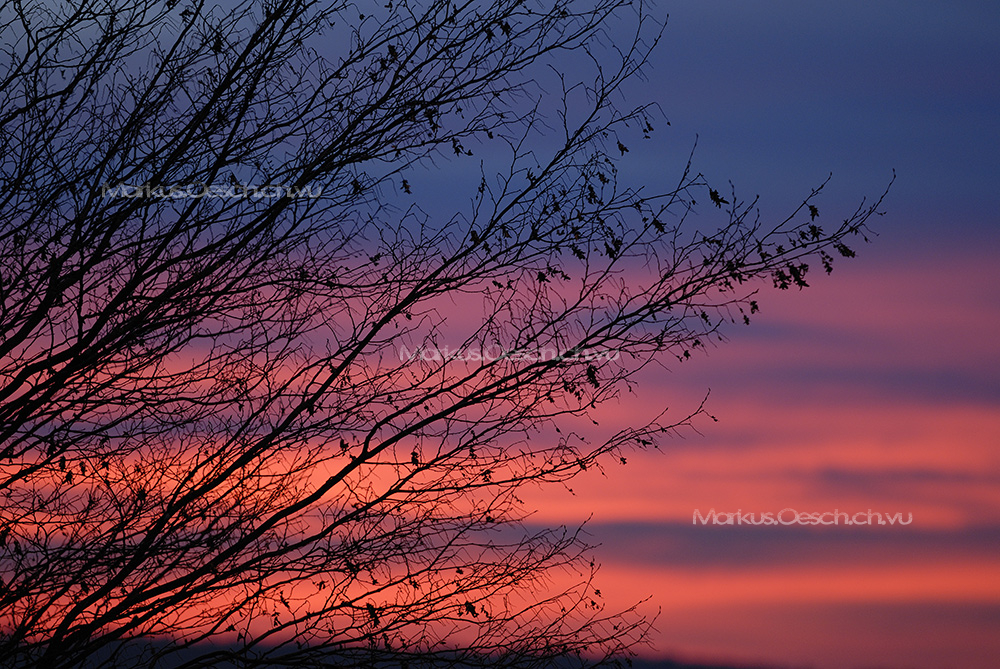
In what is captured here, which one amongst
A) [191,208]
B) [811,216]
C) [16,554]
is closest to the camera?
[16,554]

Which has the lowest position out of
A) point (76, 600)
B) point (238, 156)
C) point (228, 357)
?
point (76, 600)

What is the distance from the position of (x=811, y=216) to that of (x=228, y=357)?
12.3 ft

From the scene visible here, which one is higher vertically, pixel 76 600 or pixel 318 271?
pixel 318 271

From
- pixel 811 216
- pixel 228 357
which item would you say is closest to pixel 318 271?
pixel 228 357

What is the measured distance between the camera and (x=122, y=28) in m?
6.40

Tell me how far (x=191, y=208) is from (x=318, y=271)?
0.84 m

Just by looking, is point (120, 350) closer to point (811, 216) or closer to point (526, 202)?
point (526, 202)

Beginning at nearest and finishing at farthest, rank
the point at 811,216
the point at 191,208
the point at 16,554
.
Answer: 1. the point at 16,554
2. the point at 191,208
3. the point at 811,216

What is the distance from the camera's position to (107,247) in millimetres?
6094

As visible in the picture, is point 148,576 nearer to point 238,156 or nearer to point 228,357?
Answer: point 228,357

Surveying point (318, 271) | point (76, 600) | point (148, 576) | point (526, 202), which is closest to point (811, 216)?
point (526, 202)

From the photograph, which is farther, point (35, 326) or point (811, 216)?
point (811, 216)

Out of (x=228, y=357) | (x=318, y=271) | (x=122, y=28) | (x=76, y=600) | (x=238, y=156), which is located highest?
(x=122, y=28)

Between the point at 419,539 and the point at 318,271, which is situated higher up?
the point at 318,271
